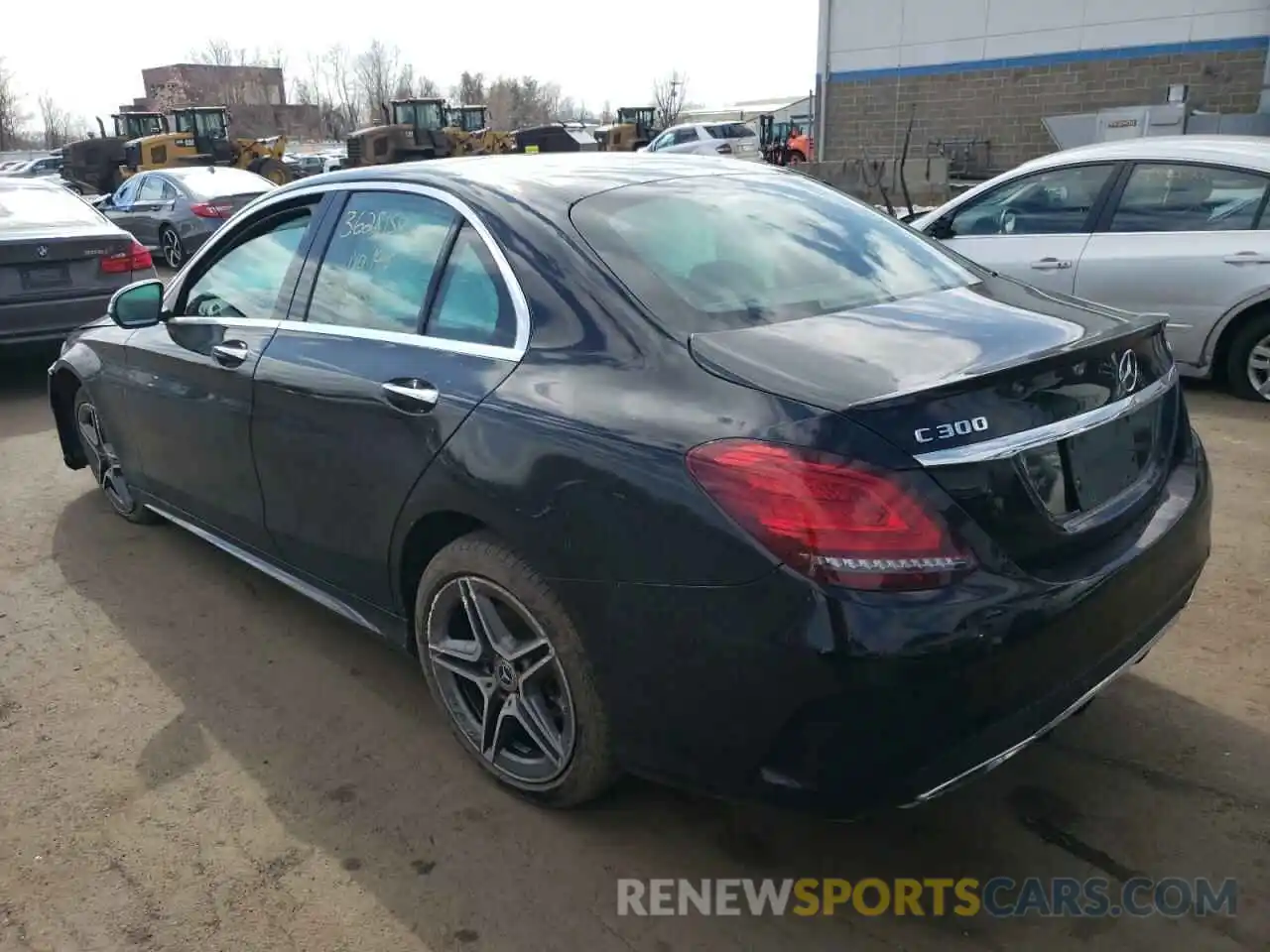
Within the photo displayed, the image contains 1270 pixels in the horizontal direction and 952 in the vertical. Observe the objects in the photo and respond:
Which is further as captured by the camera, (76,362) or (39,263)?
(39,263)

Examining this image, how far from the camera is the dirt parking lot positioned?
2.40 metres

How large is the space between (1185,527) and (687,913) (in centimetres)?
155

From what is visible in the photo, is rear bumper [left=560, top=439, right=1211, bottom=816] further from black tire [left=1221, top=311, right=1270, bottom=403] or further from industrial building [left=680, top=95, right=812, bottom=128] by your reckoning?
industrial building [left=680, top=95, right=812, bottom=128]

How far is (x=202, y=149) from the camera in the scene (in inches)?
1113

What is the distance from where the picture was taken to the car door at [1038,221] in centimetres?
662

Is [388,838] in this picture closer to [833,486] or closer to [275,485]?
[275,485]

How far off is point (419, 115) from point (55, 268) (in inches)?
1003

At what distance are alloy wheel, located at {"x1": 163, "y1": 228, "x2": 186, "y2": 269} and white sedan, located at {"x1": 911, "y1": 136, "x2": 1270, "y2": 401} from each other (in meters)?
10.9

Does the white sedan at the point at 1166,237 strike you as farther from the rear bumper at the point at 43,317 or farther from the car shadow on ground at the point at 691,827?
the rear bumper at the point at 43,317

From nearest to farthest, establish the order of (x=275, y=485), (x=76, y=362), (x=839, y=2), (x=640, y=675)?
1. (x=640, y=675)
2. (x=275, y=485)
3. (x=76, y=362)
4. (x=839, y=2)

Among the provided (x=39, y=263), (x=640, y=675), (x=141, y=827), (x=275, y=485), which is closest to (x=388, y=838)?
(x=141, y=827)

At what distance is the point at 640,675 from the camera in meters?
2.30

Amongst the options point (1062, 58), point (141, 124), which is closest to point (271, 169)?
point (141, 124)

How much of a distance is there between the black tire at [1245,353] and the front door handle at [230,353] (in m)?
5.65
